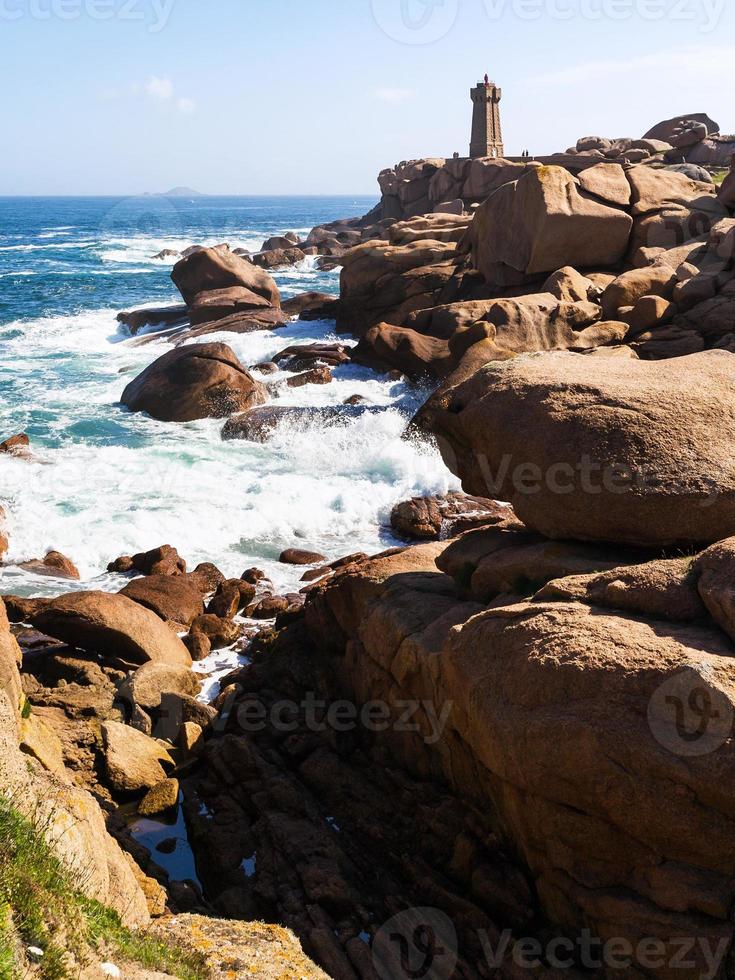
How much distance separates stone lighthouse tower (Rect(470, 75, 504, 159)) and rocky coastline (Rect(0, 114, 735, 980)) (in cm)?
6135

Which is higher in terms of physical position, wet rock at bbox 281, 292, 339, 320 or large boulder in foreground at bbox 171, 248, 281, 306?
large boulder in foreground at bbox 171, 248, 281, 306

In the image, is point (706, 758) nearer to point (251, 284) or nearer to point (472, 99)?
point (251, 284)

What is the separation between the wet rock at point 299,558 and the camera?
1583 centimetres

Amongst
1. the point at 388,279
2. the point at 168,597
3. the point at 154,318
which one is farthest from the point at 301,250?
the point at 168,597

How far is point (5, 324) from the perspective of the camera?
130 ft

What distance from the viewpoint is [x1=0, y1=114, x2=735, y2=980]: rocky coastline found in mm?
6156

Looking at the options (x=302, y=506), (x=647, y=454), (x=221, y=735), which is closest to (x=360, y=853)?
(x=221, y=735)

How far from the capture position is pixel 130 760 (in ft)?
31.6

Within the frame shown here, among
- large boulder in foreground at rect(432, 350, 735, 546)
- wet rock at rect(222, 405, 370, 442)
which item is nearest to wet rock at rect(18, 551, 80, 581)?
wet rock at rect(222, 405, 370, 442)

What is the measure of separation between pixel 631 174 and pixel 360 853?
84.9ft

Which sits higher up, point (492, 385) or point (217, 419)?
point (492, 385)

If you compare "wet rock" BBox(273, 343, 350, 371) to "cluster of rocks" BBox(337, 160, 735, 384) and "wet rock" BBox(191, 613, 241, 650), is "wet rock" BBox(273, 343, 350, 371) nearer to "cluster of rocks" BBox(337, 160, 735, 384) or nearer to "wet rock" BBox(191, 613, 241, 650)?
"cluster of rocks" BBox(337, 160, 735, 384)
